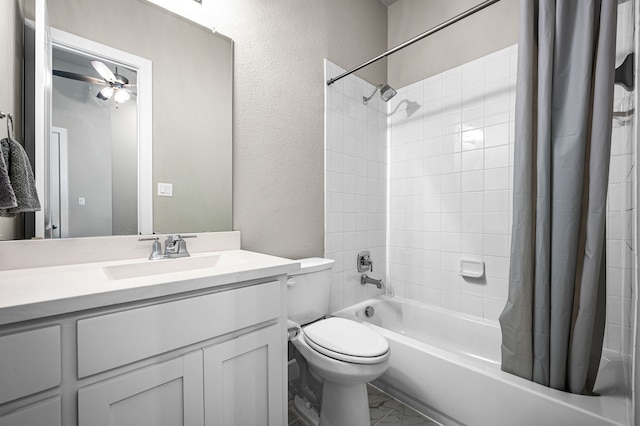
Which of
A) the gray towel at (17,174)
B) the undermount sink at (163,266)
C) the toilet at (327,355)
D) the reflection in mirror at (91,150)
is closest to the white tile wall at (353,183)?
the toilet at (327,355)

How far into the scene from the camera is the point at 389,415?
1511 mm

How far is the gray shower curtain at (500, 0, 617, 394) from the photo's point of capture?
1.05 meters

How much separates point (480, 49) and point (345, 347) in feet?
6.61

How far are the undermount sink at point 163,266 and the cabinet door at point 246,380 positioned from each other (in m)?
0.31

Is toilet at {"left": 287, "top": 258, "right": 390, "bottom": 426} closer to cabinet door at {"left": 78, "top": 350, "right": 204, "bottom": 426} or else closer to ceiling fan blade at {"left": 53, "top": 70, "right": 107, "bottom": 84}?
cabinet door at {"left": 78, "top": 350, "right": 204, "bottom": 426}

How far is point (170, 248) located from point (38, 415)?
0.67 m

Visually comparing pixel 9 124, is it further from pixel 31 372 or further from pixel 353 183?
pixel 353 183

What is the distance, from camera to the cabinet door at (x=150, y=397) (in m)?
0.68

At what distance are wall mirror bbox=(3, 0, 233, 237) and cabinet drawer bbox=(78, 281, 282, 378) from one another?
1.92 feet

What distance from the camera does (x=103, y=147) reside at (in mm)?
1139

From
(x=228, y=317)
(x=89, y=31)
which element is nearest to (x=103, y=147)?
Answer: (x=89, y=31)

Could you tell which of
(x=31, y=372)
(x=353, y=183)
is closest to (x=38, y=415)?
(x=31, y=372)

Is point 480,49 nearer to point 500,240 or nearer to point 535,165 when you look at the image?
point 535,165

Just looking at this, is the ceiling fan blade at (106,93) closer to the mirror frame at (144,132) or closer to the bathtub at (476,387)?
the mirror frame at (144,132)
